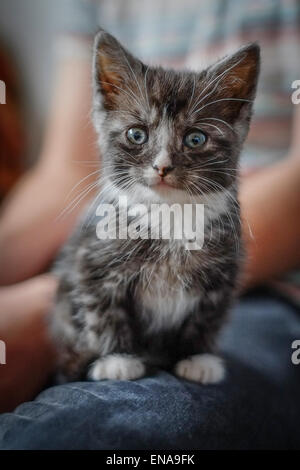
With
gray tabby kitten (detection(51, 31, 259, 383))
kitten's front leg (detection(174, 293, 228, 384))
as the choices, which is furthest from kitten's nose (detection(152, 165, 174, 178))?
kitten's front leg (detection(174, 293, 228, 384))

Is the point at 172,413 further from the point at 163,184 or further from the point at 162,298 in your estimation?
the point at 163,184

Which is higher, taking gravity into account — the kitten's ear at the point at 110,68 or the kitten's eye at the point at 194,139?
the kitten's ear at the point at 110,68

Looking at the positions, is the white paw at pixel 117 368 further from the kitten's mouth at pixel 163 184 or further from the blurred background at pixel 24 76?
the blurred background at pixel 24 76

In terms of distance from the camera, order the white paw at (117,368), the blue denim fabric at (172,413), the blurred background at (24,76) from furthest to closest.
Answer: the blurred background at (24,76) < the white paw at (117,368) < the blue denim fabric at (172,413)

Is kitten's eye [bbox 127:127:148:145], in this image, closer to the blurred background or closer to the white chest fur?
the white chest fur

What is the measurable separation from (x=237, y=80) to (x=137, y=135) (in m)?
0.14

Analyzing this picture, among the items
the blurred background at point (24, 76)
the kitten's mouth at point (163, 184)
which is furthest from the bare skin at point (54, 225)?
the kitten's mouth at point (163, 184)

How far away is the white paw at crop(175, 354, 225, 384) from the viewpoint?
65 cm

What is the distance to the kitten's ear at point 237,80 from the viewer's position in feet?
1.68

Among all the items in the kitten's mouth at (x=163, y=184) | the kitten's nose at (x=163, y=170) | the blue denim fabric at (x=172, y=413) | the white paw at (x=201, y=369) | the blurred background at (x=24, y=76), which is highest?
the blurred background at (x=24, y=76)

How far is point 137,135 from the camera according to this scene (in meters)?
0.56

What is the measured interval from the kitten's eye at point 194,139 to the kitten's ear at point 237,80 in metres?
0.05
